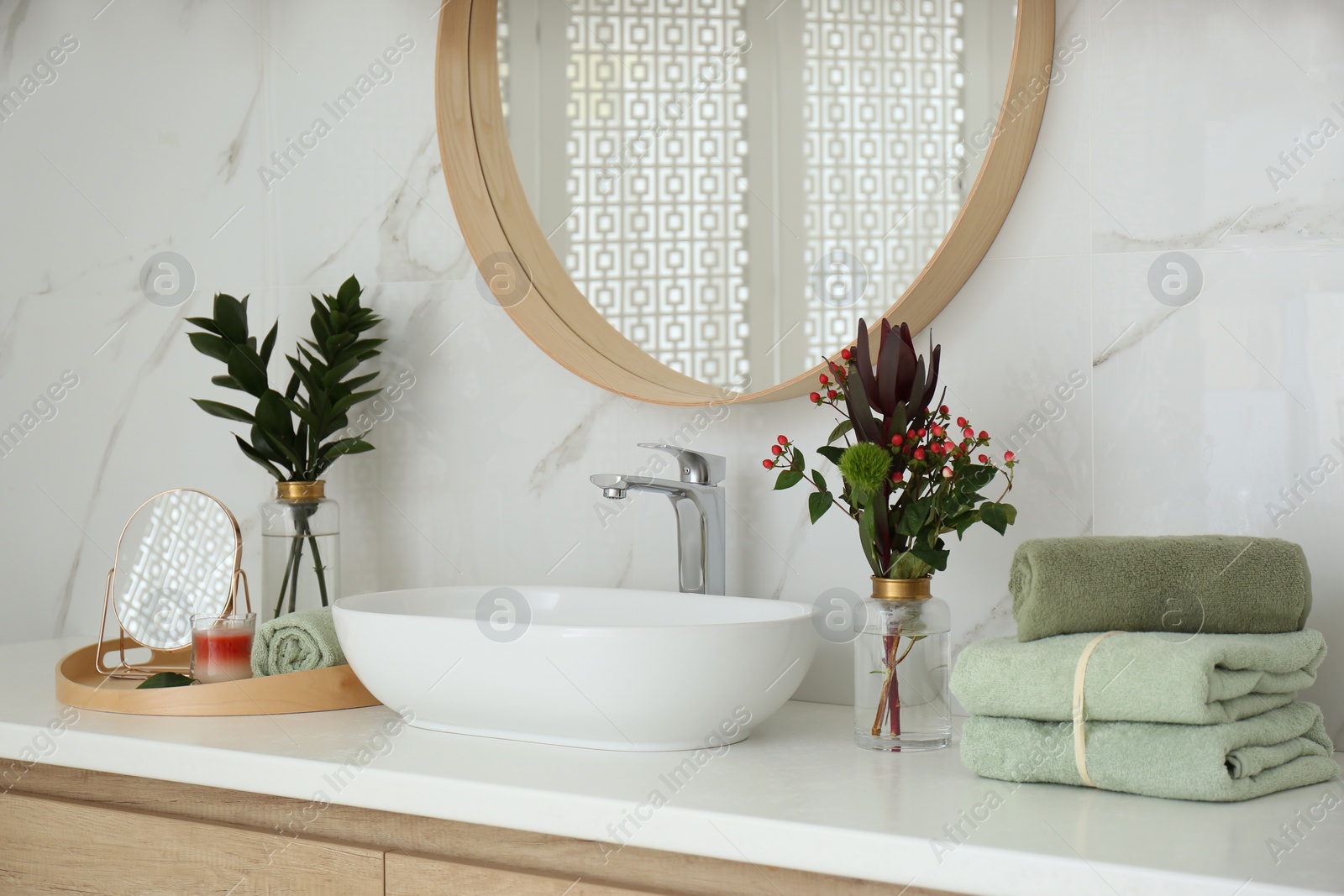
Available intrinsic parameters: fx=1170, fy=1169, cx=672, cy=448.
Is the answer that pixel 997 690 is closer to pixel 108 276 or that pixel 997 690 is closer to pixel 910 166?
pixel 910 166

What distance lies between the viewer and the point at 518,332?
4.73 ft

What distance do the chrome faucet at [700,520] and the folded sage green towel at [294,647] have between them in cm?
33

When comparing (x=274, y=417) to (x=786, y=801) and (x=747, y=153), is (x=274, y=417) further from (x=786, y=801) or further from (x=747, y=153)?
(x=786, y=801)

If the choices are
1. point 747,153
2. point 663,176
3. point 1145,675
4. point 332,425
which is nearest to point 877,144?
point 747,153

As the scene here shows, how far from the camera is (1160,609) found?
0.91m

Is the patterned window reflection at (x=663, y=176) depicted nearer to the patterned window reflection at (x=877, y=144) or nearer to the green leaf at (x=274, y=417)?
the patterned window reflection at (x=877, y=144)

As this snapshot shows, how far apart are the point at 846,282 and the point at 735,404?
0.19 meters

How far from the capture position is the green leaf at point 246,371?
4.62 feet

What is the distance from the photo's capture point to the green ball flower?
971 mm

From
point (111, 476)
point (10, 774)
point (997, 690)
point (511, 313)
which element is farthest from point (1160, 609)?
point (111, 476)

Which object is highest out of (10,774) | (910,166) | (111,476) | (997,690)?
(910,166)

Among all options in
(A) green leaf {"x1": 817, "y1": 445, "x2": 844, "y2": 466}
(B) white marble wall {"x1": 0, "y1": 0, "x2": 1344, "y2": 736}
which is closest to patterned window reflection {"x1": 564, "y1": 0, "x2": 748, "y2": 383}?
(B) white marble wall {"x1": 0, "y1": 0, "x2": 1344, "y2": 736}

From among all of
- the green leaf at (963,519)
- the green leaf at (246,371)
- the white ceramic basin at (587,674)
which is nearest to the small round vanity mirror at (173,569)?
the green leaf at (246,371)

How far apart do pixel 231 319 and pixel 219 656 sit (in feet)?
1.37
